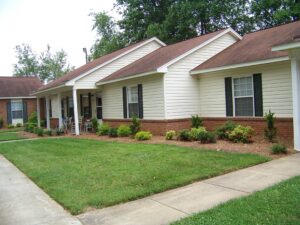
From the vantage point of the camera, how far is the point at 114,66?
2119 cm

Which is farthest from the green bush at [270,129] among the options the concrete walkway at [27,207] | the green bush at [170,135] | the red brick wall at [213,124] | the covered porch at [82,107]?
the covered porch at [82,107]

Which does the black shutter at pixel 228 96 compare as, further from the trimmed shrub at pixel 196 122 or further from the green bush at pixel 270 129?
the green bush at pixel 270 129

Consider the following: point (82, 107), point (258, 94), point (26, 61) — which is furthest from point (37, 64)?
point (258, 94)

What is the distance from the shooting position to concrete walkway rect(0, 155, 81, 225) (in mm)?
5535

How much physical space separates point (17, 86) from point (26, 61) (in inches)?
1132

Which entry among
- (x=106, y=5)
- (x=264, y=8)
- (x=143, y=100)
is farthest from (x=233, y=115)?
(x=106, y=5)

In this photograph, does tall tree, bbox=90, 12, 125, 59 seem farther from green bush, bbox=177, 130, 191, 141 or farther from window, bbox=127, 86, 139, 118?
green bush, bbox=177, 130, 191, 141

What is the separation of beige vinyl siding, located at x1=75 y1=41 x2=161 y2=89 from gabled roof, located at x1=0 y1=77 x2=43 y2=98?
49.9ft

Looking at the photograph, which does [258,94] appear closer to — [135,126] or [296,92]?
[296,92]

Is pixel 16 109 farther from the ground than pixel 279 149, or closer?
farther from the ground

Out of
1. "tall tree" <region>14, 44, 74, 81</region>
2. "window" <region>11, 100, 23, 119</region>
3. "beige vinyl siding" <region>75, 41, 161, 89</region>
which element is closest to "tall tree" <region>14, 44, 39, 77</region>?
"tall tree" <region>14, 44, 74, 81</region>

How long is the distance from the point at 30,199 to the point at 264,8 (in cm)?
2687

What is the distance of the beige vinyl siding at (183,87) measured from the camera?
15430 millimetres

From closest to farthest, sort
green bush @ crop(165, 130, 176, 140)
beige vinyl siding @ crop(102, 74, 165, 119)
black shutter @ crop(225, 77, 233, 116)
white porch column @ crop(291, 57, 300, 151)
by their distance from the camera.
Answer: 1. white porch column @ crop(291, 57, 300, 151)
2. green bush @ crop(165, 130, 176, 140)
3. black shutter @ crop(225, 77, 233, 116)
4. beige vinyl siding @ crop(102, 74, 165, 119)
